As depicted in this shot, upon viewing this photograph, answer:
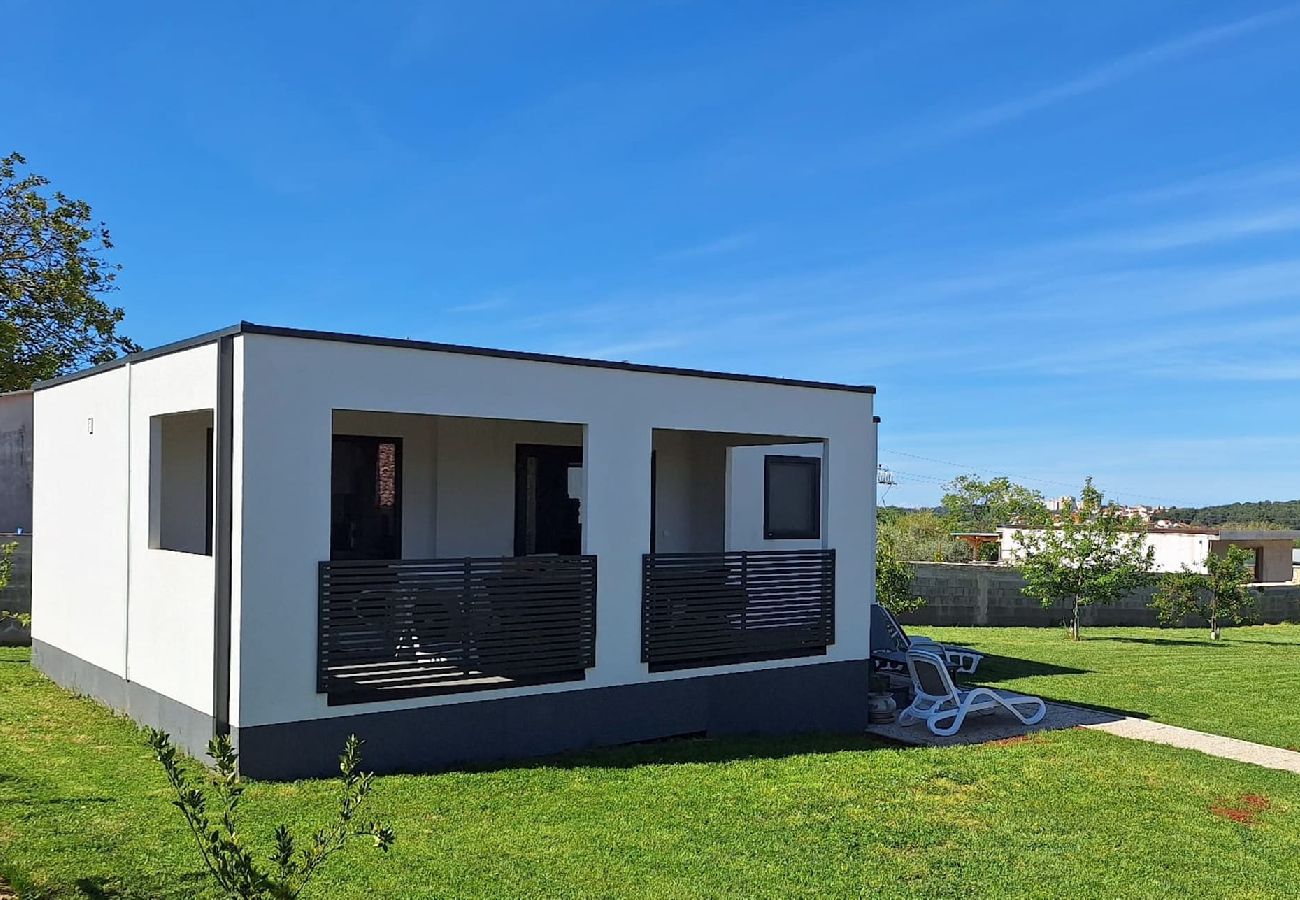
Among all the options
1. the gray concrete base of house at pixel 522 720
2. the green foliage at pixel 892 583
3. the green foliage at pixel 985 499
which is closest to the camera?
the gray concrete base of house at pixel 522 720

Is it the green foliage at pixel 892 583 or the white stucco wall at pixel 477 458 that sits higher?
the white stucco wall at pixel 477 458

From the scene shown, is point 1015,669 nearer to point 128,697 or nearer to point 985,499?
point 128,697

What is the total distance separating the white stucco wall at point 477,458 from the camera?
305 inches

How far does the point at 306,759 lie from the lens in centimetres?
794

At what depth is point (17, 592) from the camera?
592 inches

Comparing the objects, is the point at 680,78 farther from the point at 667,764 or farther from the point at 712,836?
the point at 712,836

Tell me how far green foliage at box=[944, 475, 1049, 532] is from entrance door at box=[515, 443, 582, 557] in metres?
51.1

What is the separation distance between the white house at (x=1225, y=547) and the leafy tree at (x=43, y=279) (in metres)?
29.3

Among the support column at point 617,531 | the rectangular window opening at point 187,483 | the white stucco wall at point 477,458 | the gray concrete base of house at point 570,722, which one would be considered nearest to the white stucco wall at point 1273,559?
the white stucco wall at point 477,458

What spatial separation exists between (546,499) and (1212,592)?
17.1 meters

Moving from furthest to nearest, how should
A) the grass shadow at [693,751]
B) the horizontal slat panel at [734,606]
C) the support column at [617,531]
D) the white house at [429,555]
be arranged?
1. the horizontal slat panel at [734,606]
2. the support column at [617,531]
3. the grass shadow at [693,751]
4. the white house at [429,555]

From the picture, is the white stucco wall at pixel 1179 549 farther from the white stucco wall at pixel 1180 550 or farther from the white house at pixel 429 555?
the white house at pixel 429 555

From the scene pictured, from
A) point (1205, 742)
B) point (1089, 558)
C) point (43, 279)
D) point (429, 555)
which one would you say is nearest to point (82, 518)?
point (429, 555)

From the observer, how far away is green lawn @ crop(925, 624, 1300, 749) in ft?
39.9
